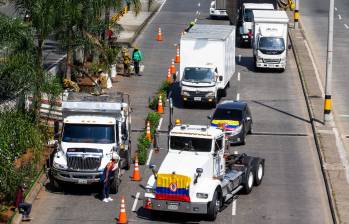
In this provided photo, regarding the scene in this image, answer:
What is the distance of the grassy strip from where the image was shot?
131 feet

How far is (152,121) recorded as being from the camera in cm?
4616

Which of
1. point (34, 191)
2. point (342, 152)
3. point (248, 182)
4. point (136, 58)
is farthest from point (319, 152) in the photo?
point (136, 58)

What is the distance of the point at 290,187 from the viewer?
36.8 meters

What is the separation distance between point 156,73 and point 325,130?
16.6 m

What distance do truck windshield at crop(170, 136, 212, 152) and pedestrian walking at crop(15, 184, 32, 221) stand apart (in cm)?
543

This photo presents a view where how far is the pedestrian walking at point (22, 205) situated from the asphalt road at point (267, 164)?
17.2 inches

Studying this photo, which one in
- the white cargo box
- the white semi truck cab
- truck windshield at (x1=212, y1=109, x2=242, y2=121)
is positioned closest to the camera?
truck windshield at (x1=212, y1=109, x2=242, y2=121)

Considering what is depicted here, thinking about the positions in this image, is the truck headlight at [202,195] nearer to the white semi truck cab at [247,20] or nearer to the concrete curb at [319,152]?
the concrete curb at [319,152]

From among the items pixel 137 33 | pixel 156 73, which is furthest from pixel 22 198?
pixel 137 33

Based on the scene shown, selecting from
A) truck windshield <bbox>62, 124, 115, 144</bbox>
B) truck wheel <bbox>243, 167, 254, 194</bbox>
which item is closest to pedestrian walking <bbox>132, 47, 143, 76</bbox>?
truck windshield <bbox>62, 124, 115, 144</bbox>

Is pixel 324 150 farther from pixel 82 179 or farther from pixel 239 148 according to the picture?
pixel 82 179

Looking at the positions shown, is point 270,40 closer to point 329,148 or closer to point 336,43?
point 336,43

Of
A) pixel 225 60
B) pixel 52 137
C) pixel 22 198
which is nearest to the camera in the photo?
pixel 22 198

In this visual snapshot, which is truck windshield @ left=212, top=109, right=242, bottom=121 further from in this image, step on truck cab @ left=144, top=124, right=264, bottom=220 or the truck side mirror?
the truck side mirror
